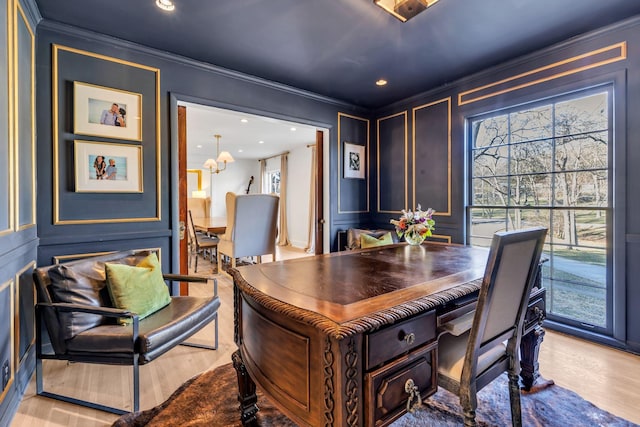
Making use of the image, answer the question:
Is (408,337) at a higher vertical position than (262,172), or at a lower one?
lower

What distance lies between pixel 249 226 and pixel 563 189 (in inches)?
141

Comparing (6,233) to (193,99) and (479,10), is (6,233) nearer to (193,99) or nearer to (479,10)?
(193,99)

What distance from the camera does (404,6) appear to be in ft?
6.40

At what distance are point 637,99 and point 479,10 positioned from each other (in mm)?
1433

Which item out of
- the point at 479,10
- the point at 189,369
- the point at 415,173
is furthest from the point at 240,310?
the point at 415,173

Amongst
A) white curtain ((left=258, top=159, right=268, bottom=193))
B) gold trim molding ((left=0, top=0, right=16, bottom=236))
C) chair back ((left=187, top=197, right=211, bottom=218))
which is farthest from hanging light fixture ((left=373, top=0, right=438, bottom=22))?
white curtain ((left=258, top=159, right=268, bottom=193))

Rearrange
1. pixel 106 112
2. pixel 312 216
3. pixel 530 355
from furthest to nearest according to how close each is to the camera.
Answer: pixel 312 216 < pixel 106 112 < pixel 530 355

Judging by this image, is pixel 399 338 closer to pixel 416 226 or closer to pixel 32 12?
pixel 416 226

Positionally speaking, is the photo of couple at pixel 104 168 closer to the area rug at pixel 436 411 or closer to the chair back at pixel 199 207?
the area rug at pixel 436 411

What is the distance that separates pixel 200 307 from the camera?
7.46ft

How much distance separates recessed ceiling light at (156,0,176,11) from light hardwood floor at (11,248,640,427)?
8.49ft

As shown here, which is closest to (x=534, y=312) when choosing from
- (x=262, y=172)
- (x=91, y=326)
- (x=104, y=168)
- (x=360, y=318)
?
(x=360, y=318)

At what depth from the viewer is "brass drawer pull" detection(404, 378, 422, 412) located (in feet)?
3.61

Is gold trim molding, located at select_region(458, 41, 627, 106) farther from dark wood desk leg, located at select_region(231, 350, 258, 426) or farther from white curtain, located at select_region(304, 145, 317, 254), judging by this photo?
white curtain, located at select_region(304, 145, 317, 254)
